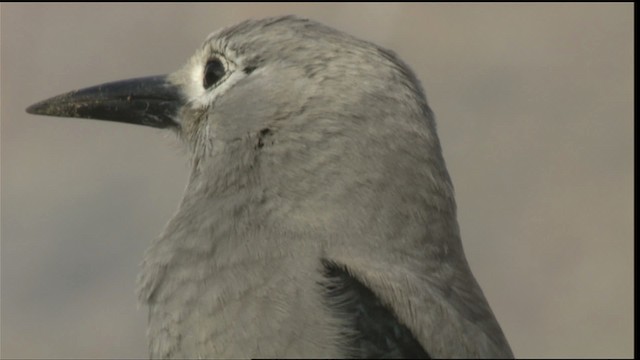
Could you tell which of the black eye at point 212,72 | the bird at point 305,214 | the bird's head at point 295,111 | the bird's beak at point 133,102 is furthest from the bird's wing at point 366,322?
the bird's beak at point 133,102

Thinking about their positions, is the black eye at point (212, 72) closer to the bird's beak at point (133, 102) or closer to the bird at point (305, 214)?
the bird at point (305, 214)

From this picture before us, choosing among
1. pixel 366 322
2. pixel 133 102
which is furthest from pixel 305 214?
pixel 133 102

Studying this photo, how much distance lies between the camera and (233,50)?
509cm

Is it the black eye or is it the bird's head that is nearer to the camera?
the bird's head

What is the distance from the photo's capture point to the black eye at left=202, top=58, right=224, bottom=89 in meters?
5.13

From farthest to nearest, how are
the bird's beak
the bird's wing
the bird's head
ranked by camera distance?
the bird's beak, the bird's head, the bird's wing

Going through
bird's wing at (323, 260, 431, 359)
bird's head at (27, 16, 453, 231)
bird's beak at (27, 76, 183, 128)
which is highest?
bird's head at (27, 16, 453, 231)

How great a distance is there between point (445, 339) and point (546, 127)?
7.28 m

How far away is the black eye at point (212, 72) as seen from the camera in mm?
5133

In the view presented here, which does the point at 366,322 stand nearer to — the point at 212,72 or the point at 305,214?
the point at 305,214

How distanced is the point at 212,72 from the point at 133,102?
29 centimetres

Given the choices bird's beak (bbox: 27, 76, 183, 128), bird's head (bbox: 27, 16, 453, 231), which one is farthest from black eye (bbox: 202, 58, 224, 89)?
bird's beak (bbox: 27, 76, 183, 128)

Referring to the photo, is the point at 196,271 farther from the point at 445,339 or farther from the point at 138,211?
the point at 138,211

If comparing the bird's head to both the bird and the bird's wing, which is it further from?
the bird's wing
